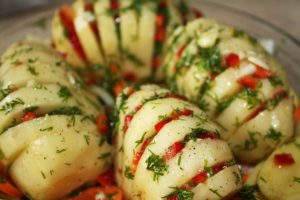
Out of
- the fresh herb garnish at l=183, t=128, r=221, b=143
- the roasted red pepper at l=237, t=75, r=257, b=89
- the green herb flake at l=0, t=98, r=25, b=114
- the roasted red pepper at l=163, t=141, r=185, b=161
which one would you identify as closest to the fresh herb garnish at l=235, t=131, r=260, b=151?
the roasted red pepper at l=237, t=75, r=257, b=89

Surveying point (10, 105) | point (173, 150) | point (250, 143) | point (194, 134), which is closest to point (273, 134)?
point (250, 143)

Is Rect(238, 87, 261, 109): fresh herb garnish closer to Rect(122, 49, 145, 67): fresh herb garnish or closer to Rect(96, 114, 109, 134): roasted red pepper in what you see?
Rect(96, 114, 109, 134): roasted red pepper

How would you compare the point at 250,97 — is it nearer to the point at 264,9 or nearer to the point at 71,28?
the point at 71,28

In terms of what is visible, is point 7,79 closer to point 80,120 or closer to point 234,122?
point 80,120

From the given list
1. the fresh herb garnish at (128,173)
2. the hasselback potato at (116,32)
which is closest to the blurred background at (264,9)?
the hasselback potato at (116,32)

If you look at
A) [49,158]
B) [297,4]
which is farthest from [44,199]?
[297,4]

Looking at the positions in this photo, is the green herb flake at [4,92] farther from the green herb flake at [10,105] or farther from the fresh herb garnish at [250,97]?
the fresh herb garnish at [250,97]
